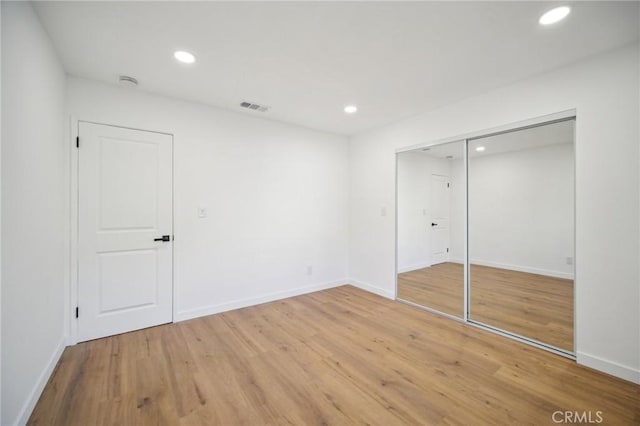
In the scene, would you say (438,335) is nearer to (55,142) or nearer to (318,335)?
(318,335)

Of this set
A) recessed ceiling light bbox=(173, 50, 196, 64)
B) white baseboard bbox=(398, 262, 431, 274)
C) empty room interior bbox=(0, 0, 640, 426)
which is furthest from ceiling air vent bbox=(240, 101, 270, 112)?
white baseboard bbox=(398, 262, 431, 274)

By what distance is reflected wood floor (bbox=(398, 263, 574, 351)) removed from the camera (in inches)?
112

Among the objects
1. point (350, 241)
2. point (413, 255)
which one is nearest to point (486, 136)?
point (413, 255)

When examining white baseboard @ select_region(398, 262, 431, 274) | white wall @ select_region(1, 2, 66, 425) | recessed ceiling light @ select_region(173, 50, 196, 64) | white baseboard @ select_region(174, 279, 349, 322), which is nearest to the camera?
white wall @ select_region(1, 2, 66, 425)

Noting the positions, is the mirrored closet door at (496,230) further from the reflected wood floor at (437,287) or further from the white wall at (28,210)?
the white wall at (28,210)

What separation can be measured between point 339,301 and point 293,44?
10.5ft

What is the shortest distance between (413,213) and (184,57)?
3.44 metres

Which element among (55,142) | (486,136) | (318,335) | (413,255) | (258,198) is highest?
(486,136)

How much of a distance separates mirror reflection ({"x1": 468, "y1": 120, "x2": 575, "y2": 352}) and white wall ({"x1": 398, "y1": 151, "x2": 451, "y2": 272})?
672 mm

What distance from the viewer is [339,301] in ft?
12.6

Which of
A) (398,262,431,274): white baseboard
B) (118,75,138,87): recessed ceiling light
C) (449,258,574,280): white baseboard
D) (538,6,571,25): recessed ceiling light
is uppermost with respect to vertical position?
(538,6,571,25): recessed ceiling light

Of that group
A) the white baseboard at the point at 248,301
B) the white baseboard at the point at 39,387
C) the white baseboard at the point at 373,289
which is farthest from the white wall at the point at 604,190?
the white baseboard at the point at 39,387

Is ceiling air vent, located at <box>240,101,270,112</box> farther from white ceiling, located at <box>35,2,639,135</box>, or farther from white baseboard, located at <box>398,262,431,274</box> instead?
white baseboard, located at <box>398,262,431,274</box>

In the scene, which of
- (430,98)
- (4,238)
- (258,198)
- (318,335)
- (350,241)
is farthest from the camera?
(350,241)
